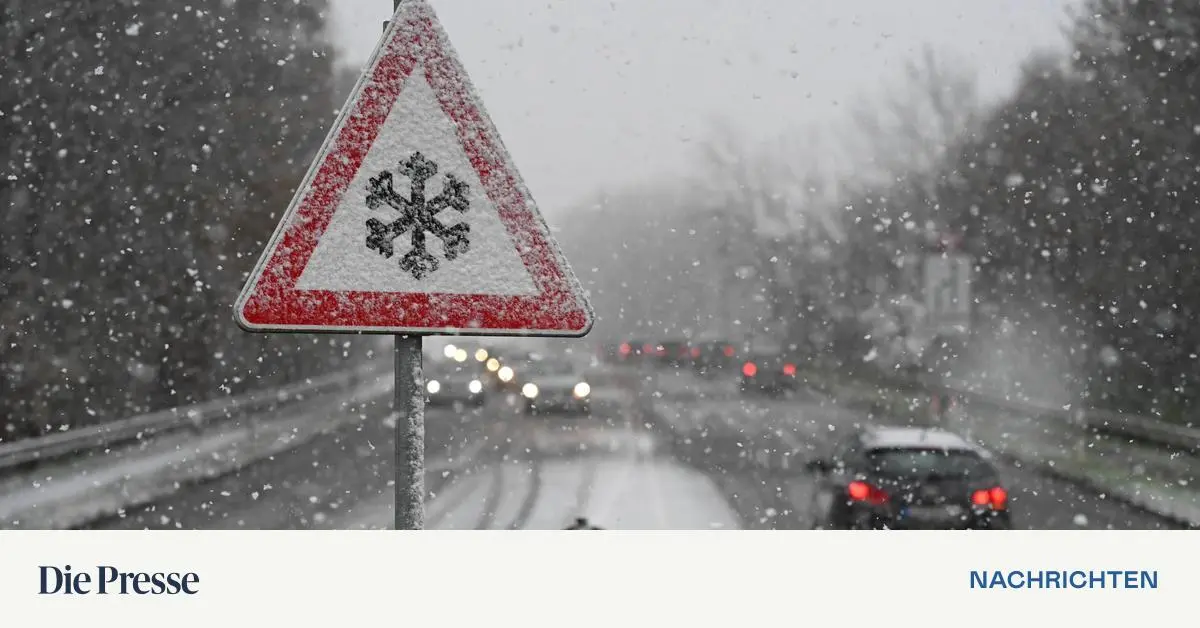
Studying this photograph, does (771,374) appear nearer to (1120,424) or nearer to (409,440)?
(1120,424)

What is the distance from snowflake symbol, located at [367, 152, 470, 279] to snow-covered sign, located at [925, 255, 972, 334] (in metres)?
20.5

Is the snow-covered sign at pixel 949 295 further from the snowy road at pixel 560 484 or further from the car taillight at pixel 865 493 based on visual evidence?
the car taillight at pixel 865 493

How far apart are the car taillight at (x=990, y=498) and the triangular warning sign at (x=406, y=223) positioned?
9.10 meters

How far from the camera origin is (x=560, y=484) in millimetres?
17641

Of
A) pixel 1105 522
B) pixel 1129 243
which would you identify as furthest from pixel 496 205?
pixel 1129 243

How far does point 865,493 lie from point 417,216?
9.42 m

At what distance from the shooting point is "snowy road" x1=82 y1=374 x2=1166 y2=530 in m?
14.1

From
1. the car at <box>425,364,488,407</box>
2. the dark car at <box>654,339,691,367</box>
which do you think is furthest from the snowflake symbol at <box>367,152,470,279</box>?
the dark car at <box>654,339,691,367</box>

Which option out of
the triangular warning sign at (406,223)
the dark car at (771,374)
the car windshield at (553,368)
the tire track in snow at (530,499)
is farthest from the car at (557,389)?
the triangular warning sign at (406,223)

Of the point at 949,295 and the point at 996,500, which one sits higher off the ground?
the point at 949,295

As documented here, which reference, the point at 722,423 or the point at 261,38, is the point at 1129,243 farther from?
the point at 261,38

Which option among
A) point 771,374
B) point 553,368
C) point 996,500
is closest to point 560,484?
point 996,500

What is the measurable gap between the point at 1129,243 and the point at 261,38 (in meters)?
19.7

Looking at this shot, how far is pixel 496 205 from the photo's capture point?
9.79 ft
